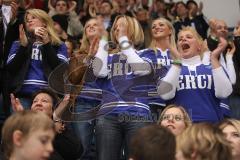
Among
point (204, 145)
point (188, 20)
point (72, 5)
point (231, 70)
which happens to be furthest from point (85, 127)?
point (188, 20)

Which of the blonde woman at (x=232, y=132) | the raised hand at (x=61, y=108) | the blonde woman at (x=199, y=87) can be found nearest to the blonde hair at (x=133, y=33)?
the blonde woman at (x=199, y=87)

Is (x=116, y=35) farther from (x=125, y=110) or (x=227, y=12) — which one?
(x=227, y=12)

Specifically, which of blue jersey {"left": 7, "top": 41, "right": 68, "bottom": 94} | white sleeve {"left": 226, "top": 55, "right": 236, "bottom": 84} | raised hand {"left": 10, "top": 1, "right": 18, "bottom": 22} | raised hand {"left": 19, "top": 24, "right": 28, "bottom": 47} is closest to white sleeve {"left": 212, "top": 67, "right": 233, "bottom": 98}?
white sleeve {"left": 226, "top": 55, "right": 236, "bottom": 84}

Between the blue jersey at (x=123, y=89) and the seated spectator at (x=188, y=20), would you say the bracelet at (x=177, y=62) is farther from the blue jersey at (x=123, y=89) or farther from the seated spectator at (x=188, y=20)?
the seated spectator at (x=188, y=20)

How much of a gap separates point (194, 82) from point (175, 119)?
0.72 metres

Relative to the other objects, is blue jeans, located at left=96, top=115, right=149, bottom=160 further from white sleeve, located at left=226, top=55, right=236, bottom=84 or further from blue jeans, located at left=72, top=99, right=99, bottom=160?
white sleeve, located at left=226, top=55, right=236, bottom=84

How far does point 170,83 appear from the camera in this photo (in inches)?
225

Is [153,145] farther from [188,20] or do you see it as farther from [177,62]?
[188,20]

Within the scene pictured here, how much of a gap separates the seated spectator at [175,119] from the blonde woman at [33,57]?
1451 mm

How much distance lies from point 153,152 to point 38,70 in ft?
10.7

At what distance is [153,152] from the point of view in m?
3.16

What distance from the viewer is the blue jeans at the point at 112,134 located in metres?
5.57

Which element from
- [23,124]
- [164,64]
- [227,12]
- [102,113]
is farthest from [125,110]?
[227,12]

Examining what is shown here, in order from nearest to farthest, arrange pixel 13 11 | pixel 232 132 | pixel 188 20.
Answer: pixel 232 132 → pixel 13 11 → pixel 188 20
